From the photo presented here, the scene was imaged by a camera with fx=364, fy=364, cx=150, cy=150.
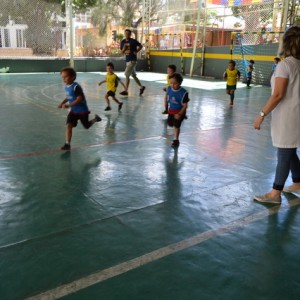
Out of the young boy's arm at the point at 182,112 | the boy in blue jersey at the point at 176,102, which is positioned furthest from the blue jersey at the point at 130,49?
the young boy's arm at the point at 182,112

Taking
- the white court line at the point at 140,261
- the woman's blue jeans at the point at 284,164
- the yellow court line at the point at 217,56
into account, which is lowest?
the white court line at the point at 140,261

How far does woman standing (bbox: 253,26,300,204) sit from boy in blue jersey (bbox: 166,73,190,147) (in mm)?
2268

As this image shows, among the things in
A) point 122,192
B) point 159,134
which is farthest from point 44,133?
point 122,192

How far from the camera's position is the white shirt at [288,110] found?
10.5ft

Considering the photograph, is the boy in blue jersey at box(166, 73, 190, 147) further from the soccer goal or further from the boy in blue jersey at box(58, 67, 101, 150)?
the soccer goal

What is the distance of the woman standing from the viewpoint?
3.21m

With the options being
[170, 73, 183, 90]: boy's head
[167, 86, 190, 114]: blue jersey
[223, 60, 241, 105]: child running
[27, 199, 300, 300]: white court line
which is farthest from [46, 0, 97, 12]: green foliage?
[27, 199, 300, 300]: white court line

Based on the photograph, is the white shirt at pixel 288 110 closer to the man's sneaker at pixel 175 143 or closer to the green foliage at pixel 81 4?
the man's sneaker at pixel 175 143

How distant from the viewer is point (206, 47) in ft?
64.7

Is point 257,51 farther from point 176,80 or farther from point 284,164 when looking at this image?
point 284,164

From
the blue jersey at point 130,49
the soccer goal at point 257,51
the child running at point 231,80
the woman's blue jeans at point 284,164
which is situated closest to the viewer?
the woman's blue jeans at point 284,164

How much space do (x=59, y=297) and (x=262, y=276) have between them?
4.45ft

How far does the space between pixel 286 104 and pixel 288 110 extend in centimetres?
6

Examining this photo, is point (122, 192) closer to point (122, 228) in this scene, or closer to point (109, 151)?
point (122, 228)
